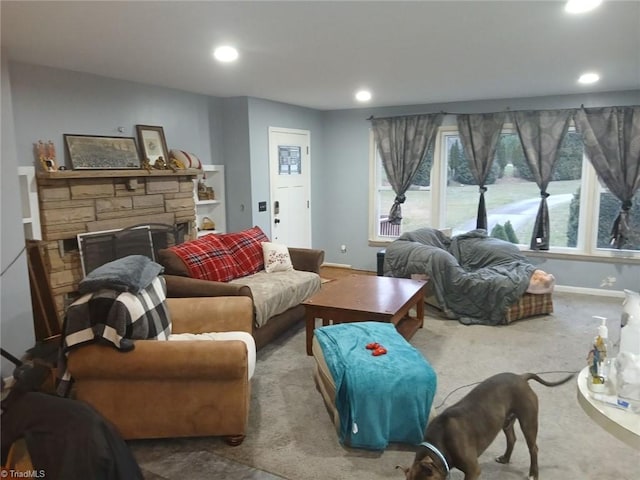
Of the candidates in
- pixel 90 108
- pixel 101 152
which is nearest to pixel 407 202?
pixel 101 152

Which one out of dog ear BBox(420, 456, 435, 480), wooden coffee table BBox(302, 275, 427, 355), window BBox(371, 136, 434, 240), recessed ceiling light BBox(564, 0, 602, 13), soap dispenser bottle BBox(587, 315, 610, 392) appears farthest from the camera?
window BBox(371, 136, 434, 240)

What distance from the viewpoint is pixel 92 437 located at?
4.79 feet

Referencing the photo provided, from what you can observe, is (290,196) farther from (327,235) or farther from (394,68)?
(394,68)

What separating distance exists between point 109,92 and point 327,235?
371cm

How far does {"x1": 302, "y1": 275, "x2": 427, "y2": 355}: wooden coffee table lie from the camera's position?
3.33 metres

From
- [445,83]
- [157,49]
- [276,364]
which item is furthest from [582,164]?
[157,49]

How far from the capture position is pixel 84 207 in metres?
3.72

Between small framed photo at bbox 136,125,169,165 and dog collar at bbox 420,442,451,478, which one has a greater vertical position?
small framed photo at bbox 136,125,169,165

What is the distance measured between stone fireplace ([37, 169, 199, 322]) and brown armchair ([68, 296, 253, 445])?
157cm

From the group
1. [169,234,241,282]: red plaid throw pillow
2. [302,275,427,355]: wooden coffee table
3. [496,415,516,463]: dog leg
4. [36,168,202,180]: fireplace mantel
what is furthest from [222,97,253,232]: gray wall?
[496,415,516,463]: dog leg

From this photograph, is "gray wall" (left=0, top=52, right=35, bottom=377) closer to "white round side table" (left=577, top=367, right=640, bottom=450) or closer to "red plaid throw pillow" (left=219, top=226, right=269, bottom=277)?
"red plaid throw pillow" (left=219, top=226, right=269, bottom=277)

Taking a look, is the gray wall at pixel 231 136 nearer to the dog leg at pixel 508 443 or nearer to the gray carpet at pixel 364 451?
the gray carpet at pixel 364 451

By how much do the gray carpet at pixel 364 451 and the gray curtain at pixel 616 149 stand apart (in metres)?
1.91

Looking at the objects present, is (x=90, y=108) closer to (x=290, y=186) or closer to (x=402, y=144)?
(x=290, y=186)
